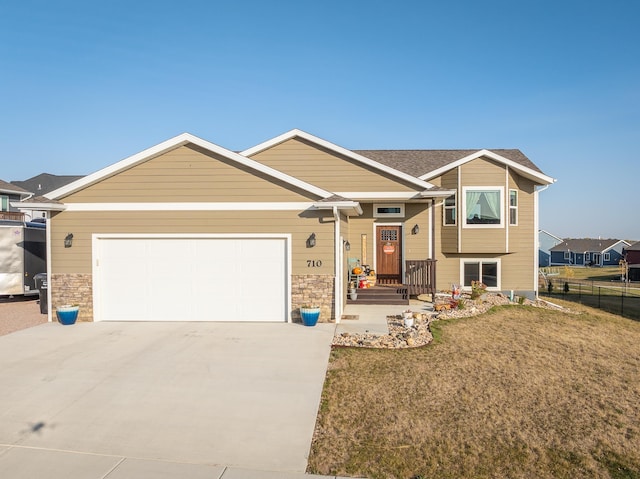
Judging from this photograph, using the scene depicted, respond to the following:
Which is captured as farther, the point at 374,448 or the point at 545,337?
the point at 545,337

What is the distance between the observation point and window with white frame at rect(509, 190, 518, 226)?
49.6 feet

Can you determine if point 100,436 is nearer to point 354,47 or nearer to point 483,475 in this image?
point 483,475

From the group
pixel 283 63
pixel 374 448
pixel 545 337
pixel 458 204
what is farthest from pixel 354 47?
pixel 374 448

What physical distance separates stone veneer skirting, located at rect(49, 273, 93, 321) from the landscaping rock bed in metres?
6.63

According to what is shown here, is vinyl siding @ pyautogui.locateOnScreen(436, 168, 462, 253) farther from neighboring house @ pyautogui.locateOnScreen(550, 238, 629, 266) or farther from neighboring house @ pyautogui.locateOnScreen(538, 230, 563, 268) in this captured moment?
neighboring house @ pyautogui.locateOnScreen(550, 238, 629, 266)

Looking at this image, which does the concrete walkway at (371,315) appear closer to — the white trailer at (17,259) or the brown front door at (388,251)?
the brown front door at (388,251)

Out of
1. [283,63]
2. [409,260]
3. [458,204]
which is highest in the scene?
[283,63]

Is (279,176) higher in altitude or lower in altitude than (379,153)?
lower

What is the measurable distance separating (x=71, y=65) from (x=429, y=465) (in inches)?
727

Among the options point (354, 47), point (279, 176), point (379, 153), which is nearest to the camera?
point (279, 176)

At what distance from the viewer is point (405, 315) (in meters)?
10.2

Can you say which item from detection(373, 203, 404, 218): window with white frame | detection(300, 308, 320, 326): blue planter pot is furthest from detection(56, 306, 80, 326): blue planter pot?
detection(373, 203, 404, 218): window with white frame

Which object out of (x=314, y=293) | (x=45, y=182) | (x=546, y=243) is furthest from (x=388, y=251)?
(x=546, y=243)

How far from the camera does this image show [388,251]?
585 inches
